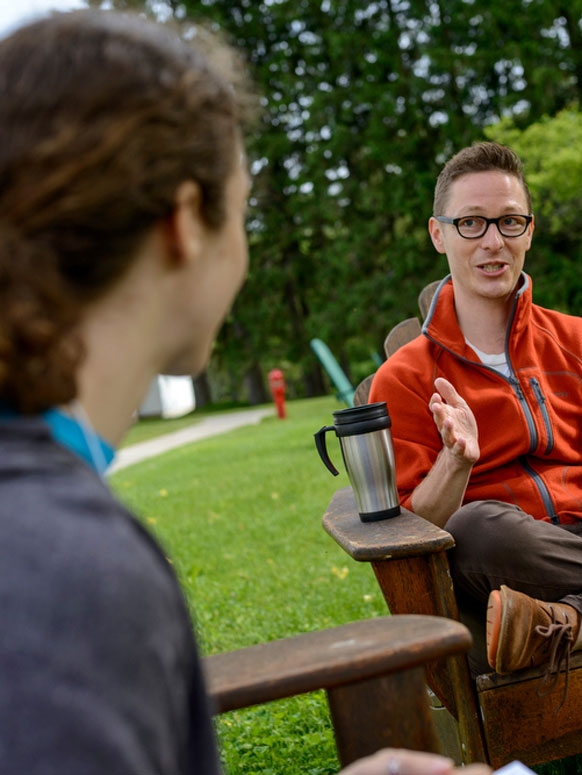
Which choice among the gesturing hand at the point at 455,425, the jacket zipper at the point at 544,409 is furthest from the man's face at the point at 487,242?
the gesturing hand at the point at 455,425

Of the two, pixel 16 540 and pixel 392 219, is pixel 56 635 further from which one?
pixel 392 219

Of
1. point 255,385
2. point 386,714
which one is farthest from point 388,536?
point 255,385

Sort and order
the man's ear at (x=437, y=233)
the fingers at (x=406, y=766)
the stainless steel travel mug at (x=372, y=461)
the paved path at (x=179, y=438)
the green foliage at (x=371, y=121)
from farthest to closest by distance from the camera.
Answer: the green foliage at (x=371, y=121) < the paved path at (x=179, y=438) < the man's ear at (x=437, y=233) < the stainless steel travel mug at (x=372, y=461) < the fingers at (x=406, y=766)

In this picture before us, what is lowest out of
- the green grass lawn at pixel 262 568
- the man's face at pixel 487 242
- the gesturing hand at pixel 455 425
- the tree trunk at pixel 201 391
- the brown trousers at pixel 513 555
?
the tree trunk at pixel 201 391

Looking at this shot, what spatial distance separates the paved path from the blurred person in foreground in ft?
43.0

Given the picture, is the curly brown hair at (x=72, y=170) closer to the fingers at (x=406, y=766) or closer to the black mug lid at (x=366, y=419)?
the fingers at (x=406, y=766)

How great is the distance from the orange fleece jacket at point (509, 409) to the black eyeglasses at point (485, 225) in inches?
7.6

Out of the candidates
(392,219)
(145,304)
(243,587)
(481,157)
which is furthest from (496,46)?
(145,304)

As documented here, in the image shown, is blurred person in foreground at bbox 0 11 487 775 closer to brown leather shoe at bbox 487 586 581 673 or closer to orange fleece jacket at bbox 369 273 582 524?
brown leather shoe at bbox 487 586 581 673

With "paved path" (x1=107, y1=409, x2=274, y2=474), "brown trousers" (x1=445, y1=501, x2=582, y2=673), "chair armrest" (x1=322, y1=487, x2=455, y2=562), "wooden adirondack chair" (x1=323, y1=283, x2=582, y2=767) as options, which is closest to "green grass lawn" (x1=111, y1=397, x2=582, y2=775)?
"chair armrest" (x1=322, y1=487, x2=455, y2=562)

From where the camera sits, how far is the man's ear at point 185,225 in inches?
38.2

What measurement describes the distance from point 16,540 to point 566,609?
1.82m

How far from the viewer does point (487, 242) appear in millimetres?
2850

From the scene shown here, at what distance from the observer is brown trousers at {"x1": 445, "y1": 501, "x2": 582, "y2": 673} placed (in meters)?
2.37
